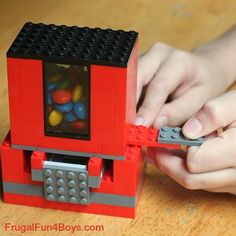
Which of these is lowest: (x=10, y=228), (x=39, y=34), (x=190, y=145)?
(x=10, y=228)

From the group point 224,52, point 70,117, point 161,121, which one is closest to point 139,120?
point 161,121

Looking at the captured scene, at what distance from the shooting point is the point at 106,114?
2.36 feet

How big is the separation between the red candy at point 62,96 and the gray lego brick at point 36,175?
0.10 metres

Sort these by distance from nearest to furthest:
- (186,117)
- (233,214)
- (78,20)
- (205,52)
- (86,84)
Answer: (86,84) < (233,214) < (186,117) < (205,52) < (78,20)

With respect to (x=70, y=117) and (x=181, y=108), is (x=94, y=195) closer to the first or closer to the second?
(x=70, y=117)

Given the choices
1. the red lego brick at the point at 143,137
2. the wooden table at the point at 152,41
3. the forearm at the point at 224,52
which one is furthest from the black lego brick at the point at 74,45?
the forearm at the point at 224,52

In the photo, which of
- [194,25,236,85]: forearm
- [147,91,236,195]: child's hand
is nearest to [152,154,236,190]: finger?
[147,91,236,195]: child's hand

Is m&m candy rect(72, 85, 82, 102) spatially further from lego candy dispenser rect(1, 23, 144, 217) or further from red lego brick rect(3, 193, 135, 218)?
red lego brick rect(3, 193, 135, 218)

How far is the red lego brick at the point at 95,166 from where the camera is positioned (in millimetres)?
746

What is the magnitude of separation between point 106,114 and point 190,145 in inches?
4.6

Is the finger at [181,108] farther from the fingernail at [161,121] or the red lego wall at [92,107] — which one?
the red lego wall at [92,107]

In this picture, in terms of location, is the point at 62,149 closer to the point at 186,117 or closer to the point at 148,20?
the point at 186,117

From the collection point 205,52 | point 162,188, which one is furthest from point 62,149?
point 205,52

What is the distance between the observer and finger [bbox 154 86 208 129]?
0.91 metres
